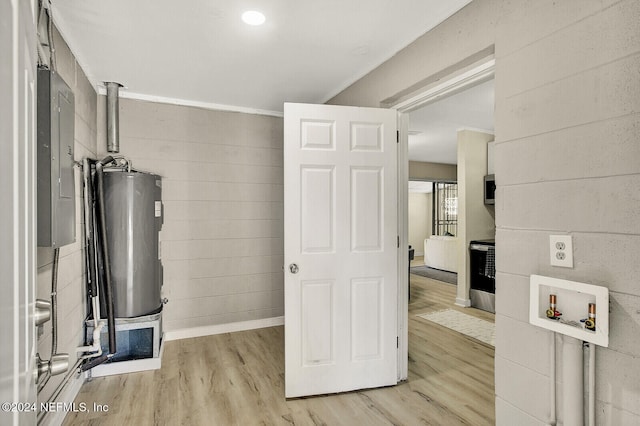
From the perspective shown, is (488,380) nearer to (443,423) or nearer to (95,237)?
(443,423)

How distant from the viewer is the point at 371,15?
2.09 metres

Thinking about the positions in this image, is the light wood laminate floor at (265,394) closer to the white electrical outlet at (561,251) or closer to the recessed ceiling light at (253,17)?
the white electrical outlet at (561,251)

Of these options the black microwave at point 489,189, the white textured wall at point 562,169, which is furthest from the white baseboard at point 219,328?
the black microwave at point 489,189

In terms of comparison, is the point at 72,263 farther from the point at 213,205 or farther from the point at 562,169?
the point at 562,169

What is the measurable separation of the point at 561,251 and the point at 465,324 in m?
2.96

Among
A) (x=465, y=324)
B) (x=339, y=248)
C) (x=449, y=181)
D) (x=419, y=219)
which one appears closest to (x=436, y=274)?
(x=449, y=181)

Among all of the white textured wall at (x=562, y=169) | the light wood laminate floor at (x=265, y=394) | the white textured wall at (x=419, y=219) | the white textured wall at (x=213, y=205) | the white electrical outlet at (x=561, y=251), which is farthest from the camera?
the white textured wall at (x=419, y=219)

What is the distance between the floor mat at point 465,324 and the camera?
3.68m

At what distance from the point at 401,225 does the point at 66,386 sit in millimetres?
2699

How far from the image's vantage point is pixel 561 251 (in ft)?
4.73

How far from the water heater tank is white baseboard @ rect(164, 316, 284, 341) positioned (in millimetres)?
732

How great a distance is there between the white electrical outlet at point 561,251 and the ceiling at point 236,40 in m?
1.42

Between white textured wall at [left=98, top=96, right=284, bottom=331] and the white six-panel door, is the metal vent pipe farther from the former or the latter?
the white six-panel door

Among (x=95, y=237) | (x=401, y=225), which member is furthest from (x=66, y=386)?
(x=401, y=225)
